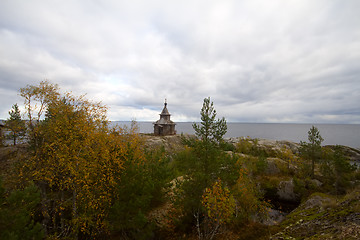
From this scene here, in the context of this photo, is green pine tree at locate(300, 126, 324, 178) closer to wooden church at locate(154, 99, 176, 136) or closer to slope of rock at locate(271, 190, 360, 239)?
slope of rock at locate(271, 190, 360, 239)

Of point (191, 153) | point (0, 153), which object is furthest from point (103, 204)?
point (0, 153)

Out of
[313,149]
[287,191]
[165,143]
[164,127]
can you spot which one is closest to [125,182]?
[287,191]

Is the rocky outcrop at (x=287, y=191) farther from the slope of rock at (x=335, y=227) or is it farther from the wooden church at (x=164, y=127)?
the wooden church at (x=164, y=127)

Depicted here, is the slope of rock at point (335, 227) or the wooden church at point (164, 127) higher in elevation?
the wooden church at point (164, 127)

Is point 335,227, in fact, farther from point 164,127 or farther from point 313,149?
point 164,127

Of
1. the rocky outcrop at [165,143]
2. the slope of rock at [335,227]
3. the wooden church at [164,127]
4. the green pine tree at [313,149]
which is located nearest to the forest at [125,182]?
the slope of rock at [335,227]

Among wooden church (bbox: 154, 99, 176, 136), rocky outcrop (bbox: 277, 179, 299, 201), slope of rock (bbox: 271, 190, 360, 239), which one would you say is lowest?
rocky outcrop (bbox: 277, 179, 299, 201)

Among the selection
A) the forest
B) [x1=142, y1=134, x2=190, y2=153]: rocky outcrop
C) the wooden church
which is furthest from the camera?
the wooden church

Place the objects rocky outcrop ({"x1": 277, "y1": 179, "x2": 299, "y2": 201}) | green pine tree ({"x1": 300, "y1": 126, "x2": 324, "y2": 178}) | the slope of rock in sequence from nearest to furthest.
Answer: the slope of rock → rocky outcrop ({"x1": 277, "y1": 179, "x2": 299, "y2": 201}) → green pine tree ({"x1": 300, "y1": 126, "x2": 324, "y2": 178})

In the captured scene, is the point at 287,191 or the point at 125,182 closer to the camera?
the point at 125,182

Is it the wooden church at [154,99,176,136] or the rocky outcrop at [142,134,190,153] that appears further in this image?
the wooden church at [154,99,176,136]

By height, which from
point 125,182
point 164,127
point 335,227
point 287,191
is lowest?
point 287,191

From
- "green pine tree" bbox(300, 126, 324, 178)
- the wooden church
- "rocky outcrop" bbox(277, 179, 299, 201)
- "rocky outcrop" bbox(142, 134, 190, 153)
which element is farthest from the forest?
the wooden church

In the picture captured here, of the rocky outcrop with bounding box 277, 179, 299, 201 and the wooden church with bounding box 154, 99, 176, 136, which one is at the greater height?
the wooden church with bounding box 154, 99, 176, 136
